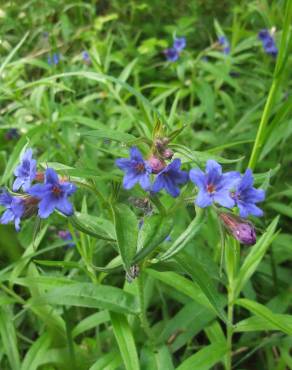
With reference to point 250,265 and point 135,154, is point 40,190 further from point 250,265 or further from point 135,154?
point 250,265

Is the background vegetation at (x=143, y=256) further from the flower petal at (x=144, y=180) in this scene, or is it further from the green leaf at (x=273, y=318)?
the flower petal at (x=144, y=180)

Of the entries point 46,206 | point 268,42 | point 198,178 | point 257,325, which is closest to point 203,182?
point 198,178

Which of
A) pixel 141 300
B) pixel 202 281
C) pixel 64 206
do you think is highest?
pixel 64 206

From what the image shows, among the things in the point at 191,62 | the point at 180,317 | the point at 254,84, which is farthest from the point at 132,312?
the point at 254,84

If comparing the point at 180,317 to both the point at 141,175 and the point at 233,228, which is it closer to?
the point at 233,228

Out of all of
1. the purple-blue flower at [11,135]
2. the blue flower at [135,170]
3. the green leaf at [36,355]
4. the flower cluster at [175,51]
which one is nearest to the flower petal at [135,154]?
the blue flower at [135,170]

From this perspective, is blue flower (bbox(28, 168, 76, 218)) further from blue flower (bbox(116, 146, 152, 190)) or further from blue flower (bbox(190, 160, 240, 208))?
blue flower (bbox(190, 160, 240, 208))
